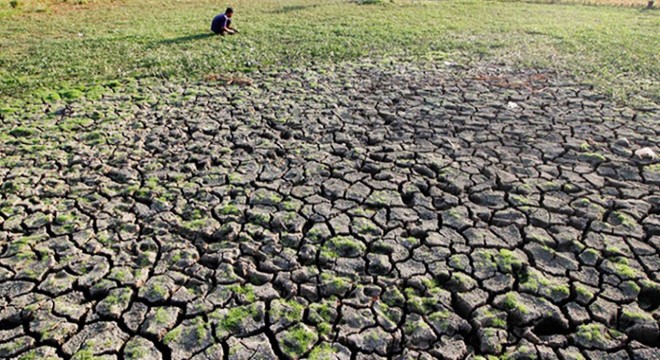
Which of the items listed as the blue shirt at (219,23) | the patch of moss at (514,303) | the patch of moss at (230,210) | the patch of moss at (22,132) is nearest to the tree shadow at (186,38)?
the blue shirt at (219,23)

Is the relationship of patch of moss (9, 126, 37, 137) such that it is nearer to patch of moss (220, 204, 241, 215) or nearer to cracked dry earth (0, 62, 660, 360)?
cracked dry earth (0, 62, 660, 360)

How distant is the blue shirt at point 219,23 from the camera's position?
12.7m

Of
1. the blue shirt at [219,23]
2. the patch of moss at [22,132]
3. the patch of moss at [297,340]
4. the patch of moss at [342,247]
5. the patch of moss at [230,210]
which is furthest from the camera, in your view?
the blue shirt at [219,23]

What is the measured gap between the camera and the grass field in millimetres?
9828

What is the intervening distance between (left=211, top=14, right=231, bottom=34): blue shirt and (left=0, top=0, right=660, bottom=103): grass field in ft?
1.05

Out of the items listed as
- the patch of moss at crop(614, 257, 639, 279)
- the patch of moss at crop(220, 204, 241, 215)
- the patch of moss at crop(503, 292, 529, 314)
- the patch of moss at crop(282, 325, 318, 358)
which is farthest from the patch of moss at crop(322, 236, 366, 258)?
the patch of moss at crop(614, 257, 639, 279)

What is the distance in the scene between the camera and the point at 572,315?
3789 mm

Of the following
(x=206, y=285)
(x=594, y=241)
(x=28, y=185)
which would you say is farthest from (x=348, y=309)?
(x=28, y=185)

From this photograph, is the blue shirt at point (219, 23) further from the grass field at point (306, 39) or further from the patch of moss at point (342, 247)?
the patch of moss at point (342, 247)

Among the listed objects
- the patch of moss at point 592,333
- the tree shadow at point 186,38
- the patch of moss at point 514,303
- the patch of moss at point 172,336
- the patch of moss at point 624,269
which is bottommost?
the patch of moss at point 172,336

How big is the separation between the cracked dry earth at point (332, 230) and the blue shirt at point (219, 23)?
5.51 metres

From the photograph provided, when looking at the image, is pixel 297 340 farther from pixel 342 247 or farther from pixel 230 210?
pixel 230 210

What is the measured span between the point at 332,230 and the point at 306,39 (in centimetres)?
869

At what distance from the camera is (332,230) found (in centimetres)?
486
